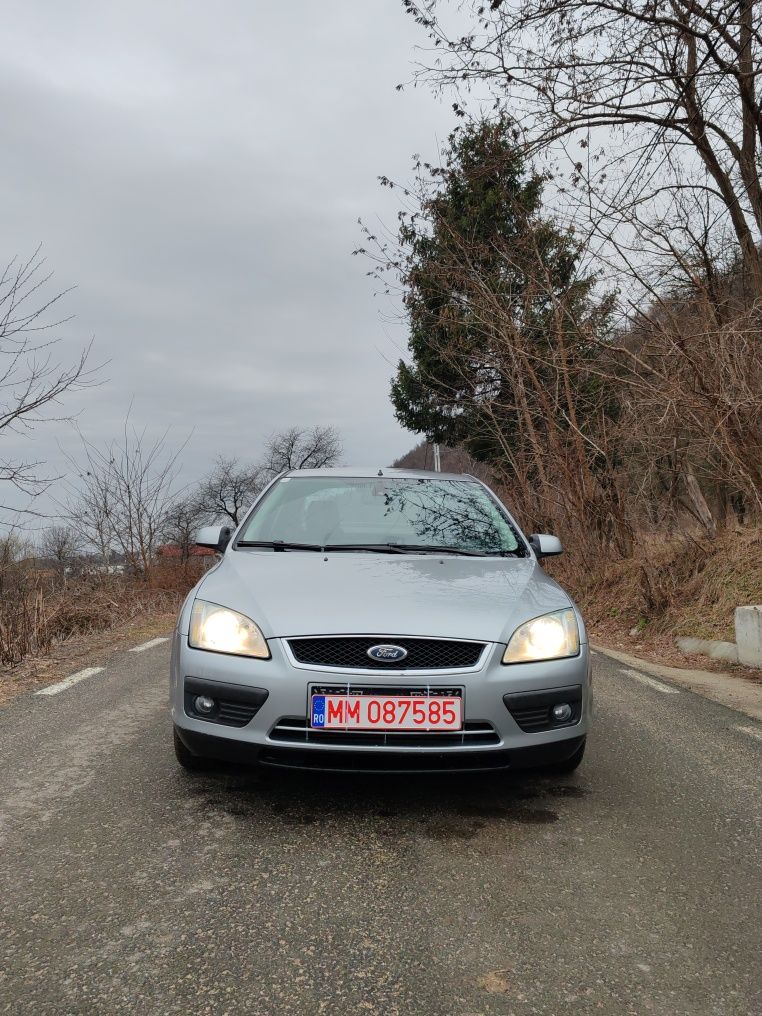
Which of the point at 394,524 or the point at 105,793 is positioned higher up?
the point at 394,524

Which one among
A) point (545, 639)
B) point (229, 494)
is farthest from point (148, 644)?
point (229, 494)

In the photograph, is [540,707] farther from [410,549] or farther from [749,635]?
[749,635]

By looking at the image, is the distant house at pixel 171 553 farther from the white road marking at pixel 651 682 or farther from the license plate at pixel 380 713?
the license plate at pixel 380 713

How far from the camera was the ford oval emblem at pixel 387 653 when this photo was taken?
261 cm

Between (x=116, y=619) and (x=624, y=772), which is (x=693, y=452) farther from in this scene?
(x=116, y=619)

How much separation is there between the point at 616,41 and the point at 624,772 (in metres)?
7.95

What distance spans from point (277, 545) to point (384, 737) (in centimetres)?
138

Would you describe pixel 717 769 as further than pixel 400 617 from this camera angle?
Yes

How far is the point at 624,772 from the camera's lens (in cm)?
337

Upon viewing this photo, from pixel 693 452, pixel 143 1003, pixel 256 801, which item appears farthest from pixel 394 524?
pixel 693 452

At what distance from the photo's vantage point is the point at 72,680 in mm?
5469

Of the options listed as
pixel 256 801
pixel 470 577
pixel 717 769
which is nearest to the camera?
pixel 256 801

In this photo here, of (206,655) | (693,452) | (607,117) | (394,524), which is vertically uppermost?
(607,117)

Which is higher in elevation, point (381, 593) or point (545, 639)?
point (381, 593)
